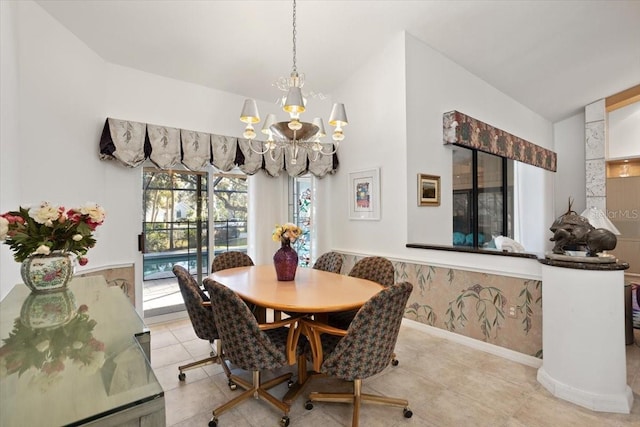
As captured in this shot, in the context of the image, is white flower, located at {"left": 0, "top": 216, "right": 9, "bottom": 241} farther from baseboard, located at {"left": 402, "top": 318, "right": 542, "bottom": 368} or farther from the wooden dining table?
baseboard, located at {"left": 402, "top": 318, "right": 542, "bottom": 368}

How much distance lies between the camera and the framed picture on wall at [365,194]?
4137mm

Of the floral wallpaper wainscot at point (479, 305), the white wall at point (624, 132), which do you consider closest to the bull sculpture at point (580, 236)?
the floral wallpaper wainscot at point (479, 305)

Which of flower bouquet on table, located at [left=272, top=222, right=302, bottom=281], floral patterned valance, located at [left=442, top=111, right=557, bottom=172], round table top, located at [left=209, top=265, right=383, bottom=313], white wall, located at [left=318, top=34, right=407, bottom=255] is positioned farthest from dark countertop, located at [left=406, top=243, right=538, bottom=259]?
flower bouquet on table, located at [left=272, top=222, right=302, bottom=281]

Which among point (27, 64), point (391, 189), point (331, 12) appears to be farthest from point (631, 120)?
point (27, 64)

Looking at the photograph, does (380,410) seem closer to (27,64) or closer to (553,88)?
(27,64)

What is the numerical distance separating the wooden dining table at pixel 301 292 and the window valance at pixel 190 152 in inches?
42.3

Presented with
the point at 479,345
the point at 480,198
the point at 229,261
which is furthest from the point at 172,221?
the point at 480,198

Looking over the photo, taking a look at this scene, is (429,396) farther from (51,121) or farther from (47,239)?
(51,121)

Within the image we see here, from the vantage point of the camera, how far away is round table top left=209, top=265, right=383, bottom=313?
80.6 inches

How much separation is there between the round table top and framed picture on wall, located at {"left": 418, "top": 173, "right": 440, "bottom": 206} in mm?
1698

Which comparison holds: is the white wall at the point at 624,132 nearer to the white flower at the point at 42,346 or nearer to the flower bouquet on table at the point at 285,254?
the flower bouquet on table at the point at 285,254

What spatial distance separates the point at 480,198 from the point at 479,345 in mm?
2489

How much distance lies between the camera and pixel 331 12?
→ 10.8 feet

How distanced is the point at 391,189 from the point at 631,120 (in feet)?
16.8
